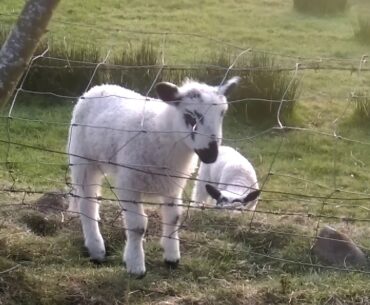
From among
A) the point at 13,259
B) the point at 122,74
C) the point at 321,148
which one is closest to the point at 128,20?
the point at 122,74

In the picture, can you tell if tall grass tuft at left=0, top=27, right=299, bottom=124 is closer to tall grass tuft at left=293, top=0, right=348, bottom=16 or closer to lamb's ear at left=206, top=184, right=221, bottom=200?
lamb's ear at left=206, top=184, right=221, bottom=200

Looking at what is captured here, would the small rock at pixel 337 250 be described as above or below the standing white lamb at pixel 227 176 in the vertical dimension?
above

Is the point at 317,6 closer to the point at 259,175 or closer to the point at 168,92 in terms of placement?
the point at 259,175

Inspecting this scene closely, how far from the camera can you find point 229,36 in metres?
15.3

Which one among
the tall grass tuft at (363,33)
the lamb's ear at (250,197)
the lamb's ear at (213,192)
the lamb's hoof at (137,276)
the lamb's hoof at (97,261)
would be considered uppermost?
the lamb's hoof at (137,276)

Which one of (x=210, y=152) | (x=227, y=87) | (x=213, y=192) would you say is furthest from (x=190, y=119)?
(x=213, y=192)

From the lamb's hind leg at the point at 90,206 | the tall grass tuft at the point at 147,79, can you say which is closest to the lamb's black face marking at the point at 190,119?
the lamb's hind leg at the point at 90,206

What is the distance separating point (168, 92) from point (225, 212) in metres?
1.58

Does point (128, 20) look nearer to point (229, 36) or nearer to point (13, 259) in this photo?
point (229, 36)

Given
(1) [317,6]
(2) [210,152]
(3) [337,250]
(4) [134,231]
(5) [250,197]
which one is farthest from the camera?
(1) [317,6]

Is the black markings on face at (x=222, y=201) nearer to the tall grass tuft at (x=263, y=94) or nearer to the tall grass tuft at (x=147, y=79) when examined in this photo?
the tall grass tuft at (x=263, y=94)

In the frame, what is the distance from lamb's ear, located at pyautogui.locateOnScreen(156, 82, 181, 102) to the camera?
16.8 feet

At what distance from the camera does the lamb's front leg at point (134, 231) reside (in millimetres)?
5246

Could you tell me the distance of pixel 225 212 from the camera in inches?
252
